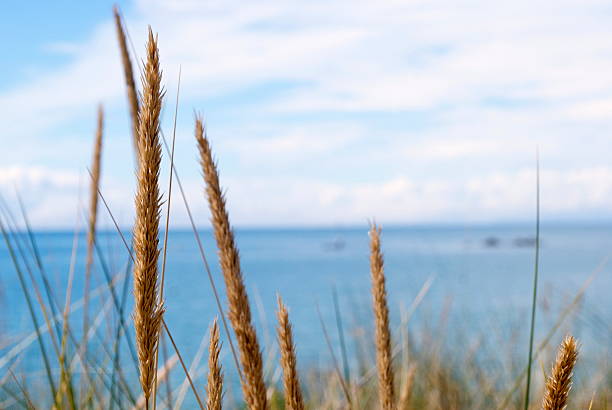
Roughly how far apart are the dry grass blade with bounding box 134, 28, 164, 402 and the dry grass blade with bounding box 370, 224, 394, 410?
0.53 metres

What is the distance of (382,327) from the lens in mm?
1532

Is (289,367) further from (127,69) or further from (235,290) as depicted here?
(127,69)

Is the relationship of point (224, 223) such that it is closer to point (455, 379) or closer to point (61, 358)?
point (61, 358)

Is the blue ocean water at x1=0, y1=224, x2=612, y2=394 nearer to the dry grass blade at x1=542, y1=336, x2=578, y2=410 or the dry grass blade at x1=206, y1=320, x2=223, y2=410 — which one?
the dry grass blade at x1=206, y1=320, x2=223, y2=410

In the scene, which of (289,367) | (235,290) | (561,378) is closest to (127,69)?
(235,290)

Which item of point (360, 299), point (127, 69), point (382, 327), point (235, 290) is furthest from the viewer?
point (360, 299)

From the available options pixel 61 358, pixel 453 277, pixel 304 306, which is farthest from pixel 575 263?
pixel 61 358

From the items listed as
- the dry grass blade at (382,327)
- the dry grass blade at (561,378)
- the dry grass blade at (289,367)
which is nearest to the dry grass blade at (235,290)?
the dry grass blade at (289,367)

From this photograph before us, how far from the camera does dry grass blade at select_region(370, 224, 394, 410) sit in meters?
1.52

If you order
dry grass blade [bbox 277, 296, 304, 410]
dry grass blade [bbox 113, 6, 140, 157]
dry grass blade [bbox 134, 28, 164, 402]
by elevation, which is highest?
dry grass blade [bbox 113, 6, 140, 157]

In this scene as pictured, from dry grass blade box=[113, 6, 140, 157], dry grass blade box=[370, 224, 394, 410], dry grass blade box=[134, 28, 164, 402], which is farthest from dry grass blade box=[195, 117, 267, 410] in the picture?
dry grass blade box=[113, 6, 140, 157]

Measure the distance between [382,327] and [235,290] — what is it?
0.39 metres

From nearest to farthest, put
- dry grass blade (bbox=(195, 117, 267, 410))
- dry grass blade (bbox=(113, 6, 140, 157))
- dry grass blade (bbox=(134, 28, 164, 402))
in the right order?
dry grass blade (bbox=(134, 28, 164, 402)), dry grass blade (bbox=(195, 117, 267, 410)), dry grass blade (bbox=(113, 6, 140, 157))

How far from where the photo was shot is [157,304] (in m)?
1.19
